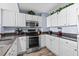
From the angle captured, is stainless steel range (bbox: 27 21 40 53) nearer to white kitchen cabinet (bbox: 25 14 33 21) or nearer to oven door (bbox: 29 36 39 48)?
oven door (bbox: 29 36 39 48)

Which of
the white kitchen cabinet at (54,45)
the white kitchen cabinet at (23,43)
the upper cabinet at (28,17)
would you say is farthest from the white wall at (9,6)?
the white kitchen cabinet at (54,45)

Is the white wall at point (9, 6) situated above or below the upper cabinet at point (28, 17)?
above

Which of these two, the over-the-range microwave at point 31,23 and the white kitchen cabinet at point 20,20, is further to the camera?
the over-the-range microwave at point 31,23

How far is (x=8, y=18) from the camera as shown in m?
3.43

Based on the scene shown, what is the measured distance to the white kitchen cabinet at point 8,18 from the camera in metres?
3.30

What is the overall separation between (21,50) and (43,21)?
2093 millimetres

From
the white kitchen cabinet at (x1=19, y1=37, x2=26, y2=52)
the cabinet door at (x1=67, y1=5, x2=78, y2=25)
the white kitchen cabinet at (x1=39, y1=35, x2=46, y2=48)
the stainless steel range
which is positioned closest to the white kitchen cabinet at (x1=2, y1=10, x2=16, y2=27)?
the white kitchen cabinet at (x1=19, y1=37, x2=26, y2=52)

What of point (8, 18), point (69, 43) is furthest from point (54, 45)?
point (8, 18)

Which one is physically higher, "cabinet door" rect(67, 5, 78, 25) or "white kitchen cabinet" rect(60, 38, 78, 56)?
"cabinet door" rect(67, 5, 78, 25)

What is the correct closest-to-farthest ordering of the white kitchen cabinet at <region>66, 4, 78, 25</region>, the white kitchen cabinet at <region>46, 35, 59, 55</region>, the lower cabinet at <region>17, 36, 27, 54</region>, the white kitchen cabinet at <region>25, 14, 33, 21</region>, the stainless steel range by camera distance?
1. the white kitchen cabinet at <region>66, 4, 78, 25</region>
2. the white kitchen cabinet at <region>46, 35, 59, 55</region>
3. the lower cabinet at <region>17, 36, 27, 54</region>
4. the stainless steel range
5. the white kitchen cabinet at <region>25, 14, 33, 21</region>

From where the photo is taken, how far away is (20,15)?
385cm

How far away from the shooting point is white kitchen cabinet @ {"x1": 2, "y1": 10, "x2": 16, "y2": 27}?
130 inches

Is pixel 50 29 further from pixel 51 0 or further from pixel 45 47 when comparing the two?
pixel 51 0

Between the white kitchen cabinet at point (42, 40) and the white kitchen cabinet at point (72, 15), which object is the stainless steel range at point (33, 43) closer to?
the white kitchen cabinet at point (42, 40)
